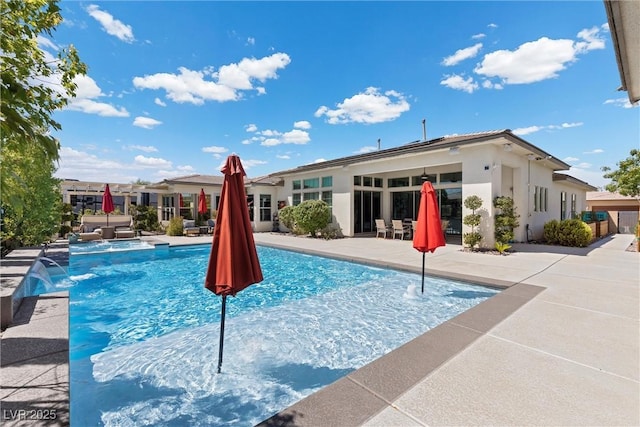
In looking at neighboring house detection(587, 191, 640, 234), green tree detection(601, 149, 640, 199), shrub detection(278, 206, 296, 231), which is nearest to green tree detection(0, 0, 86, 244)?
shrub detection(278, 206, 296, 231)

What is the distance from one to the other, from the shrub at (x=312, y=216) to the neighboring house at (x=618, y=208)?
23.5 m

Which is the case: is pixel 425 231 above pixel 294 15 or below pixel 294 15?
below

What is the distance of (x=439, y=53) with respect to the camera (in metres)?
13.3

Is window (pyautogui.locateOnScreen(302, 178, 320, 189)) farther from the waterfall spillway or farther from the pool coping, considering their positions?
the pool coping

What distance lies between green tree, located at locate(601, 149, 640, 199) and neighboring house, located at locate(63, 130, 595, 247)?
Answer: 78.7 inches

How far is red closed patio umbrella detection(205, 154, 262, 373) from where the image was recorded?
319 cm

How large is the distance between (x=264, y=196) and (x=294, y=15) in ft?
38.9

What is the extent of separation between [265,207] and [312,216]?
645cm

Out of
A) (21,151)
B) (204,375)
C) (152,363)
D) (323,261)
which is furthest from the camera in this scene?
(323,261)

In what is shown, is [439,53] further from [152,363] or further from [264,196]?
[152,363]

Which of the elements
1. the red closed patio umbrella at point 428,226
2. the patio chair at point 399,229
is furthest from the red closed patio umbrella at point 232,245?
the patio chair at point 399,229

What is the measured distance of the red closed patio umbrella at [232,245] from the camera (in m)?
3.19

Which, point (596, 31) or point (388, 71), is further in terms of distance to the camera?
point (388, 71)

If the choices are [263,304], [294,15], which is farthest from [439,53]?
[263,304]
